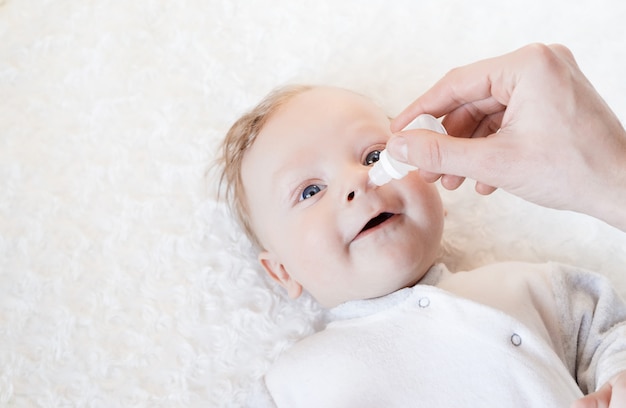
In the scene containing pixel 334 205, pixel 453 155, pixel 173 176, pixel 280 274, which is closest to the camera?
pixel 453 155

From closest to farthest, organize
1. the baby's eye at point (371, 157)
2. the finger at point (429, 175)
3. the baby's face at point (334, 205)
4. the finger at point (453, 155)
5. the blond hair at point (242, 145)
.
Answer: the finger at point (453, 155), the finger at point (429, 175), the baby's face at point (334, 205), the baby's eye at point (371, 157), the blond hair at point (242, 145)

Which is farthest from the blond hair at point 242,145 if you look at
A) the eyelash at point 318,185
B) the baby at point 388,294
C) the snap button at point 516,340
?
the snap button at point 516,340

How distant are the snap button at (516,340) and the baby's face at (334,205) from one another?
225 mm

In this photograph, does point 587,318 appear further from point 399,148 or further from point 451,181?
point 399,148

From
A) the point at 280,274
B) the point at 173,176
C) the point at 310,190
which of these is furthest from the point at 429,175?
the point at 173,176

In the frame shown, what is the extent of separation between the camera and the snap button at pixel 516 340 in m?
1.29

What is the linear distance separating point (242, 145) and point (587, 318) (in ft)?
2.68

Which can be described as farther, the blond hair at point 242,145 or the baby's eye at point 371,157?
the blond hair at point 242,145

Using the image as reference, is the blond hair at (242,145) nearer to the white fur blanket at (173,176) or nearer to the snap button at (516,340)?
the white fur blanket at (173,176)

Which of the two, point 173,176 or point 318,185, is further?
point 173,176

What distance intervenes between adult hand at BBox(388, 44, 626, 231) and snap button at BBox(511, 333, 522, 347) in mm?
270

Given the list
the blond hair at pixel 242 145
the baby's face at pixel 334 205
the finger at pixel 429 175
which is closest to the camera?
the finger at pixel 429 175

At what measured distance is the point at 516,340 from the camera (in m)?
1.29

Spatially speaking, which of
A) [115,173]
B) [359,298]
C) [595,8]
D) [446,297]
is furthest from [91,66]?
[595,8]
